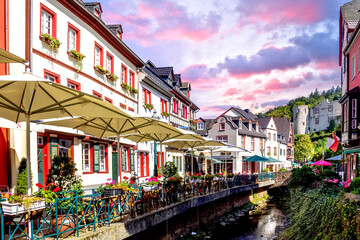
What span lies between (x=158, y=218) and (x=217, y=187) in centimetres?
1009

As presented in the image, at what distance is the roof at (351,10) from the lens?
996 inches

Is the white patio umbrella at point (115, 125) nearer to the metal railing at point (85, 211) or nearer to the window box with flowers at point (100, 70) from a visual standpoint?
the metal railing at point (85, 211)

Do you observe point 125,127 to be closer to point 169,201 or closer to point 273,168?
point 169,201

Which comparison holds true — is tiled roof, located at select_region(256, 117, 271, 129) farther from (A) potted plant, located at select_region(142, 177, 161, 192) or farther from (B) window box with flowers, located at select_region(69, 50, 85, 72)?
(A) potted plant, located at select_region(142, 177, 161, 192)

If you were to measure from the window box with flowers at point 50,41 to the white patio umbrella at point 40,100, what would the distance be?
20.0 feet

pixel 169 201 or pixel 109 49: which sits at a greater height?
pixel 109 49

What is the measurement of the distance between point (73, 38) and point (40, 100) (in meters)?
9.70

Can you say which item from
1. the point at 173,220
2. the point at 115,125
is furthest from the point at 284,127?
the point at 115,125

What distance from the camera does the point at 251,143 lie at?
49656 mm

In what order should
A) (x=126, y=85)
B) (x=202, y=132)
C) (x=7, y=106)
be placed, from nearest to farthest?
1. (x=7, y=106)
2. (x=126, y=85)
3. (x=202, y=132)

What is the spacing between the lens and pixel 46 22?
547 inches

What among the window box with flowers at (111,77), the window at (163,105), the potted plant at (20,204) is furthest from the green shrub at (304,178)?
the potted plant at (20,204)

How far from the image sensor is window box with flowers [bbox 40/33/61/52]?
43.5 feet

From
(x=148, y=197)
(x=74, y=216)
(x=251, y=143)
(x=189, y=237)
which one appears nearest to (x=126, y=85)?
(x=189, y=237)
